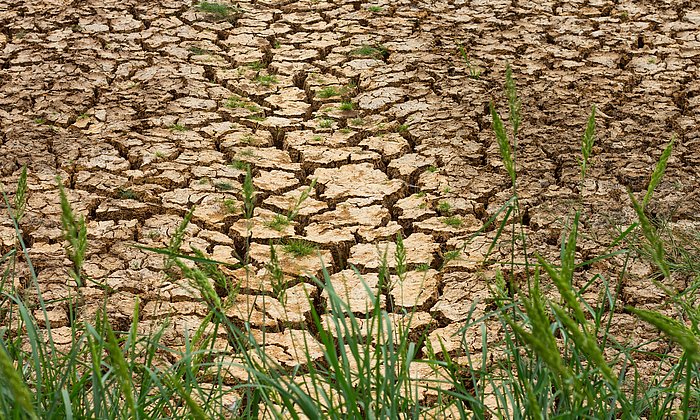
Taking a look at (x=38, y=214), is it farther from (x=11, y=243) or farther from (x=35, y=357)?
(x=35, y=357)

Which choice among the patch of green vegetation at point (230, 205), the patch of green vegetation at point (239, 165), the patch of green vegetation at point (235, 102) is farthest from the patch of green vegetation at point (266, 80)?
the patch of green vegetation at point (230, 205)

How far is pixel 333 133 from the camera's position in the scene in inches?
140

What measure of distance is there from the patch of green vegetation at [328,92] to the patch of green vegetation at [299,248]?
3.62 feet

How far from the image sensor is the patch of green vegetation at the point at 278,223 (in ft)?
9.75

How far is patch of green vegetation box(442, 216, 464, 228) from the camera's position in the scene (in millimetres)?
2965

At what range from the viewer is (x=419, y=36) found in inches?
173

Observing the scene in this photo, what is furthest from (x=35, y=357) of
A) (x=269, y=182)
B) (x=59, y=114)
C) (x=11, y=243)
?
(x=59, y=114)

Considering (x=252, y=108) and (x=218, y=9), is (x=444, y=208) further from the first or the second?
(x=218, y=9)

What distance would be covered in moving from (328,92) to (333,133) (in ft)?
1.20

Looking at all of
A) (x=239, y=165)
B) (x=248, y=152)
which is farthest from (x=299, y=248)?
(x=248, y=152)

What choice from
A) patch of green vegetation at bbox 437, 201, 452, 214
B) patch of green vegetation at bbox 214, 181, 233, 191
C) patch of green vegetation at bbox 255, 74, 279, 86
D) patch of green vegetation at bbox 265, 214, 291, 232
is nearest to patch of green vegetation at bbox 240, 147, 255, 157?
patch of green vegetation at bbox 214, 181, 233, 191

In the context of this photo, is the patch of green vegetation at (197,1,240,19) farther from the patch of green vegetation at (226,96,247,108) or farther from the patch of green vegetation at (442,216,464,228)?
the patch of green vegetation at (442,216,464,228)

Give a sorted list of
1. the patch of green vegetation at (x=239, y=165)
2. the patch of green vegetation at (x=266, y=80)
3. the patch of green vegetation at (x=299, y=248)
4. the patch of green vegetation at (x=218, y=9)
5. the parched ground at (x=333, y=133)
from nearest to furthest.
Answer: the parched ground at (x=333, y=133) < the patch of green vegetation at (x=299, y=248) < the patch of green vegetation at (x=239, y=165) < the patch of green vegetation at (x=266, y=80) < the patch of green vegetation at (x=218, y=9)

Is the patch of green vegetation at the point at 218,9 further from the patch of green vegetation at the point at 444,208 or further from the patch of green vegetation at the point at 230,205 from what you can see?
the patch of green vegetation at the point at 444,208
